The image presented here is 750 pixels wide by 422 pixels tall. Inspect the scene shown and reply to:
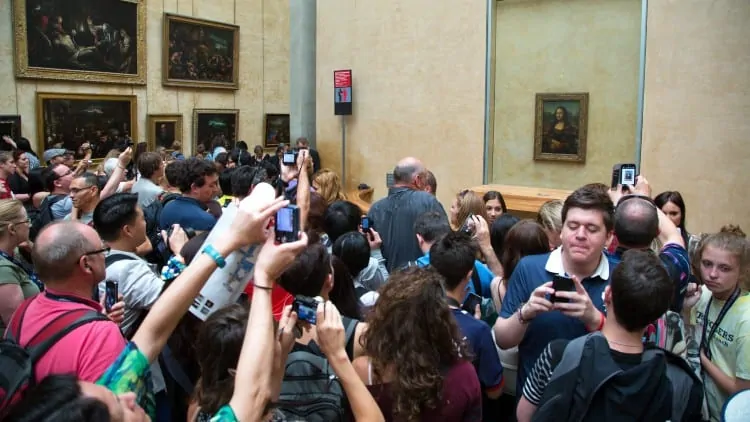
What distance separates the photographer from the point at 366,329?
7.39ft

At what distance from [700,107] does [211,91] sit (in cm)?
1358

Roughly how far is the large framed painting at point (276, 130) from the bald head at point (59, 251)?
16.8 metres

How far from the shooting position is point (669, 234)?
3.45 meters

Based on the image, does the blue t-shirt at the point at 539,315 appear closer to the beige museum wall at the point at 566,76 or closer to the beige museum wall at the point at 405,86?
the beige museum wall at the point at 566,76

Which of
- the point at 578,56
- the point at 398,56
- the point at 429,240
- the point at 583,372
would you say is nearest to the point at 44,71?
the point at 398,56

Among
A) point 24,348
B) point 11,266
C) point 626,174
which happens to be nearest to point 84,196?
point 11,266

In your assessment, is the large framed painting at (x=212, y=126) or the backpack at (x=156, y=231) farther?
the large framed painting at (x=212, y=126)

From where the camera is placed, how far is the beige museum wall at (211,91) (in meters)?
13.2

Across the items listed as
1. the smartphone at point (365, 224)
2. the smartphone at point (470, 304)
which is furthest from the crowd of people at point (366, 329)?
the smartphone at point (365, 224)

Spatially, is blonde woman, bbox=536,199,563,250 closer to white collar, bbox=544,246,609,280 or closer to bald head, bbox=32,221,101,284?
white collar, bbox=544,246,609,280

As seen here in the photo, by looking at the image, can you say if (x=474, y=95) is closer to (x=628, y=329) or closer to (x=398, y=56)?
(x=398, y=56)

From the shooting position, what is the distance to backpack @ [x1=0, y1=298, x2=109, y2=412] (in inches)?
67.6

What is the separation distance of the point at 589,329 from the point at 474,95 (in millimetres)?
7676

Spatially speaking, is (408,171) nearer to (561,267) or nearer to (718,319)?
(561,267)
